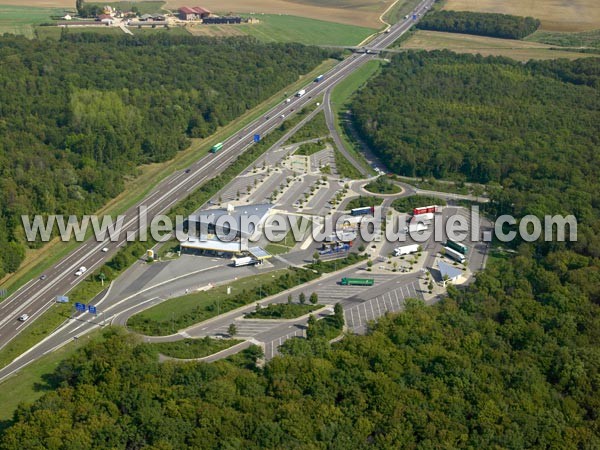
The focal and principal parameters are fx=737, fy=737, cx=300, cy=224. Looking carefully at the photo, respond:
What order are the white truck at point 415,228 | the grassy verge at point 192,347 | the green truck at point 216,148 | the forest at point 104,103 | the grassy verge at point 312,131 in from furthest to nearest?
the grassy verge at point 312,131
the green truck at point 216,148
the forest at point 104,103
the white truck at point 415,228
the grassy verge at point 192,347

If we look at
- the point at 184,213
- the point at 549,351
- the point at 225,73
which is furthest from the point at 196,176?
the point at 549,351

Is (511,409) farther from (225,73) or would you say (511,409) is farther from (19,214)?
(225,73)

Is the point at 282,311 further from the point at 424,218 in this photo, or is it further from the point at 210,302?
the point at 424,218

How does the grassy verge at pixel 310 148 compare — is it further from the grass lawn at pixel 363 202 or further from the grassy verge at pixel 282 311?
the grassy verge at pixel 282 311

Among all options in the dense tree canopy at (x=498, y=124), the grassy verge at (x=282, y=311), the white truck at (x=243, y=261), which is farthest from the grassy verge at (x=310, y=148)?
the grassy verge at (x=282, y=311)

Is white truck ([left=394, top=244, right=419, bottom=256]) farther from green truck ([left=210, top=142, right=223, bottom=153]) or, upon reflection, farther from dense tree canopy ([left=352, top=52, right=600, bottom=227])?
green truck ([left=210, top=142, right=223, bottom=153])

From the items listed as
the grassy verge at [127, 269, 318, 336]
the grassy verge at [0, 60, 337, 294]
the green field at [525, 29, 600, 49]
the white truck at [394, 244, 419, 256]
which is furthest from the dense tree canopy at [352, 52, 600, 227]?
the grassy verge at [127, 269, 318, 336]
